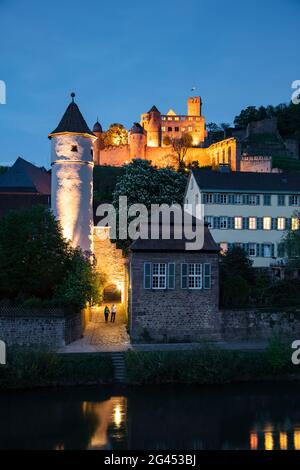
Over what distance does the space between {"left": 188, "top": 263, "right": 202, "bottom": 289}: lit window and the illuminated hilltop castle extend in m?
55.4

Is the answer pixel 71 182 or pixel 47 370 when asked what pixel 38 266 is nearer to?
pixel 47 370

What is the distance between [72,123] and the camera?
39.8 metres

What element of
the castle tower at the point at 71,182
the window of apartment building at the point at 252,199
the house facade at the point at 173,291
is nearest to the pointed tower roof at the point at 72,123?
the castle tower at the point at 71,182

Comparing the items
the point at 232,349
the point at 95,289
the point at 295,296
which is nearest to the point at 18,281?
the point at 95,289

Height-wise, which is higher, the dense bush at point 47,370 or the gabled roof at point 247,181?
the gabled roof at point 247,181

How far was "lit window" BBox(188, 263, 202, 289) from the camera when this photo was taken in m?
30.6

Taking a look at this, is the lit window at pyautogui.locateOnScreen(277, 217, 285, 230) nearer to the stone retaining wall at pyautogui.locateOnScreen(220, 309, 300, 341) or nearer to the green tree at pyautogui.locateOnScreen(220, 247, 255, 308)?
the green tree at pyautogui.locateOnScreen(220, 247, 255, 308)

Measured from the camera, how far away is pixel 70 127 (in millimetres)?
39531

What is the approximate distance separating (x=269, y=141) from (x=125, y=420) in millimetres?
85886

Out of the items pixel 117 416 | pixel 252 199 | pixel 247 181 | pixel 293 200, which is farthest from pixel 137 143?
pixel 117 416

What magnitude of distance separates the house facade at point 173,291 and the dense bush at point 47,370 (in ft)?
14.8

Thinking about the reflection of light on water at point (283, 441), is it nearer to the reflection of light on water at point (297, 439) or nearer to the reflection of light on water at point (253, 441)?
the reflection of light on water at point (297, 439)

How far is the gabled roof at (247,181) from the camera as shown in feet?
151

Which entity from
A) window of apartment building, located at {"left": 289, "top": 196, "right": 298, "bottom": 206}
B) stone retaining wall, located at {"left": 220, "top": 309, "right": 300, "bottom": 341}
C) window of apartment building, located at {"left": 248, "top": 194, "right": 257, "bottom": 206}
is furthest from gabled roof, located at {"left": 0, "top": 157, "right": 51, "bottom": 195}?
stone retaining wall, located at {"left": 220, "top": 309, "right": 300, "bottom": 341}
